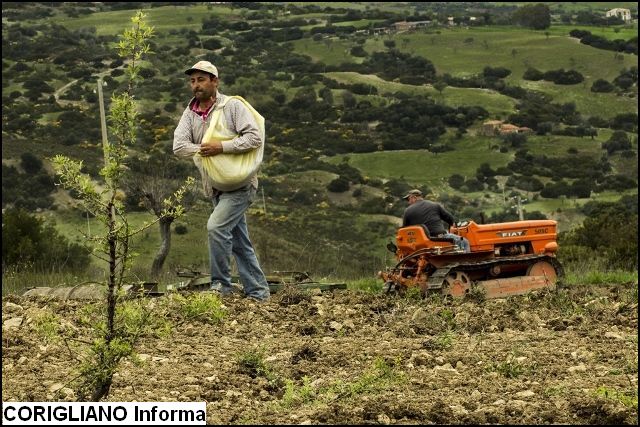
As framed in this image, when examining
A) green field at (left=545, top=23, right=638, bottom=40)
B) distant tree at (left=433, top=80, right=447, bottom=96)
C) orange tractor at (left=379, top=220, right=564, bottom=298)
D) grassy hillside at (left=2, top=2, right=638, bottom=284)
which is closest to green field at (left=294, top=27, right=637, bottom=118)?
grassy hillside at (left=2, top=2, right=638, bottom=284)

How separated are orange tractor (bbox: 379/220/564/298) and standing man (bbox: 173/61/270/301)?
2.84 meters

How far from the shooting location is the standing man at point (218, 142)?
428 inches

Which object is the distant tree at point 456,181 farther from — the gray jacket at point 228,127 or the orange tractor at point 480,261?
the gray jacket at point 228,127

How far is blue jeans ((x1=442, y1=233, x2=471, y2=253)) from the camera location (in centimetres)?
1424

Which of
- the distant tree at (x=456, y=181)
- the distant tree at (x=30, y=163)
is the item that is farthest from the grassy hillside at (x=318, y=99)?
the distant tree at (x=456, y=181)

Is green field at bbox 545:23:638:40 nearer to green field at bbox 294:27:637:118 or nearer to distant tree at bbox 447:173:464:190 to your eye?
green field at bbox 294:27:637:118

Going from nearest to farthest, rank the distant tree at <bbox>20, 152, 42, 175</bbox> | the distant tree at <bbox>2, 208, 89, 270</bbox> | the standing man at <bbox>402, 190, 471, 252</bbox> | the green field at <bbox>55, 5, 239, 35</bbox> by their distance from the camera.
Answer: the standing man at <bbox>402, 190, 471, 252</bbox> → the distant tree at <bbox>2, 208, 89, 270</bbox> → the distant tree at <bbox>20, 152, 42, 175</bbox> → the green field at <bbox>55, 5, 239, 35</bbox>

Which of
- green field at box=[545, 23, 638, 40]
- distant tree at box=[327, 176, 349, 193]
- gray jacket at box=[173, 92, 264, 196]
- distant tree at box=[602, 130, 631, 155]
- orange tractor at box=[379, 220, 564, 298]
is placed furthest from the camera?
green field at box=[545, 23, 638, 40]

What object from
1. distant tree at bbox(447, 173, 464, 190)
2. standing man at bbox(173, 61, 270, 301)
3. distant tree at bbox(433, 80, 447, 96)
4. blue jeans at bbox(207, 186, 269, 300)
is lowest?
distant tree at bbox(433, 80, 447, 96)

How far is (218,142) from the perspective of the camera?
10852mm

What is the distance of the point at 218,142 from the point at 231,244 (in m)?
0.94

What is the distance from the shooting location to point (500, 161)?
61.6m

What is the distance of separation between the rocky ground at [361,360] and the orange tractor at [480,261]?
162 cm

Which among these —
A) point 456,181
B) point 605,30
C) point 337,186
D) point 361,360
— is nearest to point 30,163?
point 337,186
